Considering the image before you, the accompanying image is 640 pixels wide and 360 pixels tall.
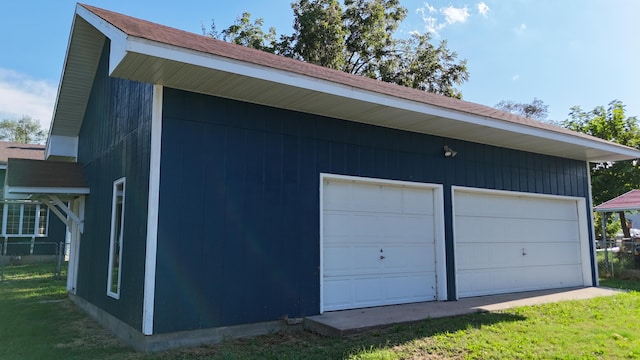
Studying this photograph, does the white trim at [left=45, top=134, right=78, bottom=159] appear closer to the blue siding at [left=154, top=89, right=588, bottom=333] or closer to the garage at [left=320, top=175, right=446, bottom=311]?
the blue siding at [left=154, top=89, right=588, bottom=333]

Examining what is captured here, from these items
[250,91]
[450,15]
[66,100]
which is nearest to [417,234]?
[250,91]

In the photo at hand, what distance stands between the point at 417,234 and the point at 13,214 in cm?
1686

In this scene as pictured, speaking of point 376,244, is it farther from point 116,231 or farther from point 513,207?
point 116,231

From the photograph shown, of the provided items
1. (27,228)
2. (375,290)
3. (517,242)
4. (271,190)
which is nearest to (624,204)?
(517,242)

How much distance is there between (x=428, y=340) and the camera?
532 cm

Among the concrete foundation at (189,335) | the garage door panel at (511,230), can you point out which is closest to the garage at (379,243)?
the garage door panel at (511,230)

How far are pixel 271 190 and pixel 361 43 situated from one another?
18.1 metres

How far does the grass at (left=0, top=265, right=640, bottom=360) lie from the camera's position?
492cm

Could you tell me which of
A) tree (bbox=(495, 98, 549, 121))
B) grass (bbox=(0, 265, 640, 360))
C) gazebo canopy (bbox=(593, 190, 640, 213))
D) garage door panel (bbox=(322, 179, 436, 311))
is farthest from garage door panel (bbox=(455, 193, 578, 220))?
tree (bbox=(495, 98, 549, 121))

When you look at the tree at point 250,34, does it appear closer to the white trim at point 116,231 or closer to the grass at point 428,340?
the white trim at point 116,231

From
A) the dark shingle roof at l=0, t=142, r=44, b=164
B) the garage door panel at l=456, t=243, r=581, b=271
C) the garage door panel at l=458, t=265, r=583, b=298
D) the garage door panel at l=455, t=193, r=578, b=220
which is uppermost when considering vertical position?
the dark shingle roof at l=0, t=142, r=44, b=164

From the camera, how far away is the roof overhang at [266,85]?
4.94 m

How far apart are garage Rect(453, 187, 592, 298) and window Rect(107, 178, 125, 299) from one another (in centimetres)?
575

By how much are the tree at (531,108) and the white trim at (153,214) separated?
3409 centimetres
